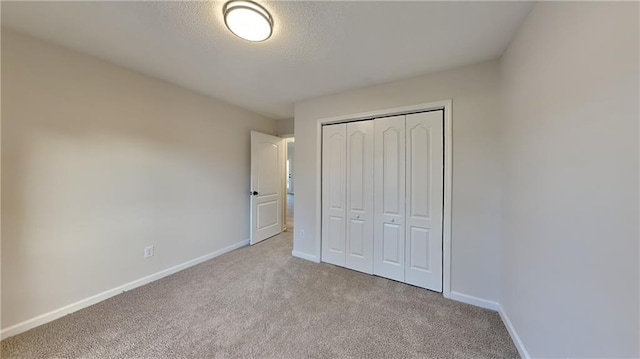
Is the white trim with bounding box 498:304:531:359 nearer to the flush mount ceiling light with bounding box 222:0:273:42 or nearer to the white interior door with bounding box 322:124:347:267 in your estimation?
the white interior door with bounding box 322:124:347:267

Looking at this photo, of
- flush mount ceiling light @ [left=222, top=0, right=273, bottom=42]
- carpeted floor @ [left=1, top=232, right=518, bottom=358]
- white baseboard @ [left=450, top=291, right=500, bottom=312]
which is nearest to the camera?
flush mount ceiling light @ [left=222, top=0, right=273, bottom=42]

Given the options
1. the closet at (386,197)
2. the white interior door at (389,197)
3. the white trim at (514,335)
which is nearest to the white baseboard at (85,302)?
the closet at (386,197)

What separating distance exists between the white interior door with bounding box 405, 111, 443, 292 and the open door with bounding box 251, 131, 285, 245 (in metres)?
2.44

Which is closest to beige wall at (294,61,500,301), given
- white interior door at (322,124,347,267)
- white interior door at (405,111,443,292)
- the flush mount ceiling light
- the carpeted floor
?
white interior door at (405,111,443,292)

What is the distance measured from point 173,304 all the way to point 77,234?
105cm

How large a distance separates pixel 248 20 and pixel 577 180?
2.01 meters

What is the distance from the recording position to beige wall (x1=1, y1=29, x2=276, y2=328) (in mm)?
1666

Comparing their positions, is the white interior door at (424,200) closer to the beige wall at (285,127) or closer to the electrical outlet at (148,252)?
the beige wall at (285,127)

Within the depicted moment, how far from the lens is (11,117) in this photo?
1624 mm

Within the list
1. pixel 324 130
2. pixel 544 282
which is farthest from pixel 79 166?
pixel 544 282

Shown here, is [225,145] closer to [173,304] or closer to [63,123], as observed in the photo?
[63,123]

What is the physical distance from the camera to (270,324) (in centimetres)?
180

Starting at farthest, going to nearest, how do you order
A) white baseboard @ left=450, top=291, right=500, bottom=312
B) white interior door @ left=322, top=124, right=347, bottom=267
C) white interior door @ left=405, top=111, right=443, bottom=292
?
white interior door @ left=322, top=124, right=347, bottom=267 < white interior door @ left=405, top=111, right=443, bottom=292 < white baseboard @ left=450, top=291, right=500, bottom=312

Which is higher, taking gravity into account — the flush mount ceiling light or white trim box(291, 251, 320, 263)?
the flush mount ceiling light
